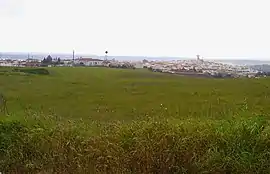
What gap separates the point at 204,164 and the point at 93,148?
1.13 meters

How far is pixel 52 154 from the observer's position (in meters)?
4.39

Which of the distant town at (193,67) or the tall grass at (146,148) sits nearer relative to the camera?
the tall grass at (146,148)

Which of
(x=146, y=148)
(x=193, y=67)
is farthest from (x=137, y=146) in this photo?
(x=193, y=67)

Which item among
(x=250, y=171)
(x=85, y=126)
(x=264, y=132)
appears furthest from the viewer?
(x=85, y=126)

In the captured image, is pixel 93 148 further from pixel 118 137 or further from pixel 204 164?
pixel 204 164

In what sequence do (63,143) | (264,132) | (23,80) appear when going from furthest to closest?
(23,80)
(63,143)
(264,132)

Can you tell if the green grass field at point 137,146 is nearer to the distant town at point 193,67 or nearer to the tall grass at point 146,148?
the tall grass at point 146,148

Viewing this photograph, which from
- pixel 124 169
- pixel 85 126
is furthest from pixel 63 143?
pixel 124 169

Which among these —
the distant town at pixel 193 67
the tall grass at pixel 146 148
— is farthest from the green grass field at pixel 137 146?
the distant town at pixel 193 67

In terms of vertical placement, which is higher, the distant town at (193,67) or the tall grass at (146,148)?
the tall grass at (146,148)

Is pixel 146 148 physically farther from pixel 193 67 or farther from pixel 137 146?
pixel 193 67

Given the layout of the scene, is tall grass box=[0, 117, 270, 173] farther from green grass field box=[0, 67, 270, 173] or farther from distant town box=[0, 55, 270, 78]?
distant town box=[0, 55, 270, 78]

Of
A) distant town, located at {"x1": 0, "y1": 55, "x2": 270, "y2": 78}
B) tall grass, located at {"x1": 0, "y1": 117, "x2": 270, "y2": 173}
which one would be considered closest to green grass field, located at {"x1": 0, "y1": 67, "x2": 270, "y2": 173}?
→ tall grass, located at {"x1": 0, "y1": 117, "x2": 270, "y2": 173}

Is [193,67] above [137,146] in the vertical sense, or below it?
below
